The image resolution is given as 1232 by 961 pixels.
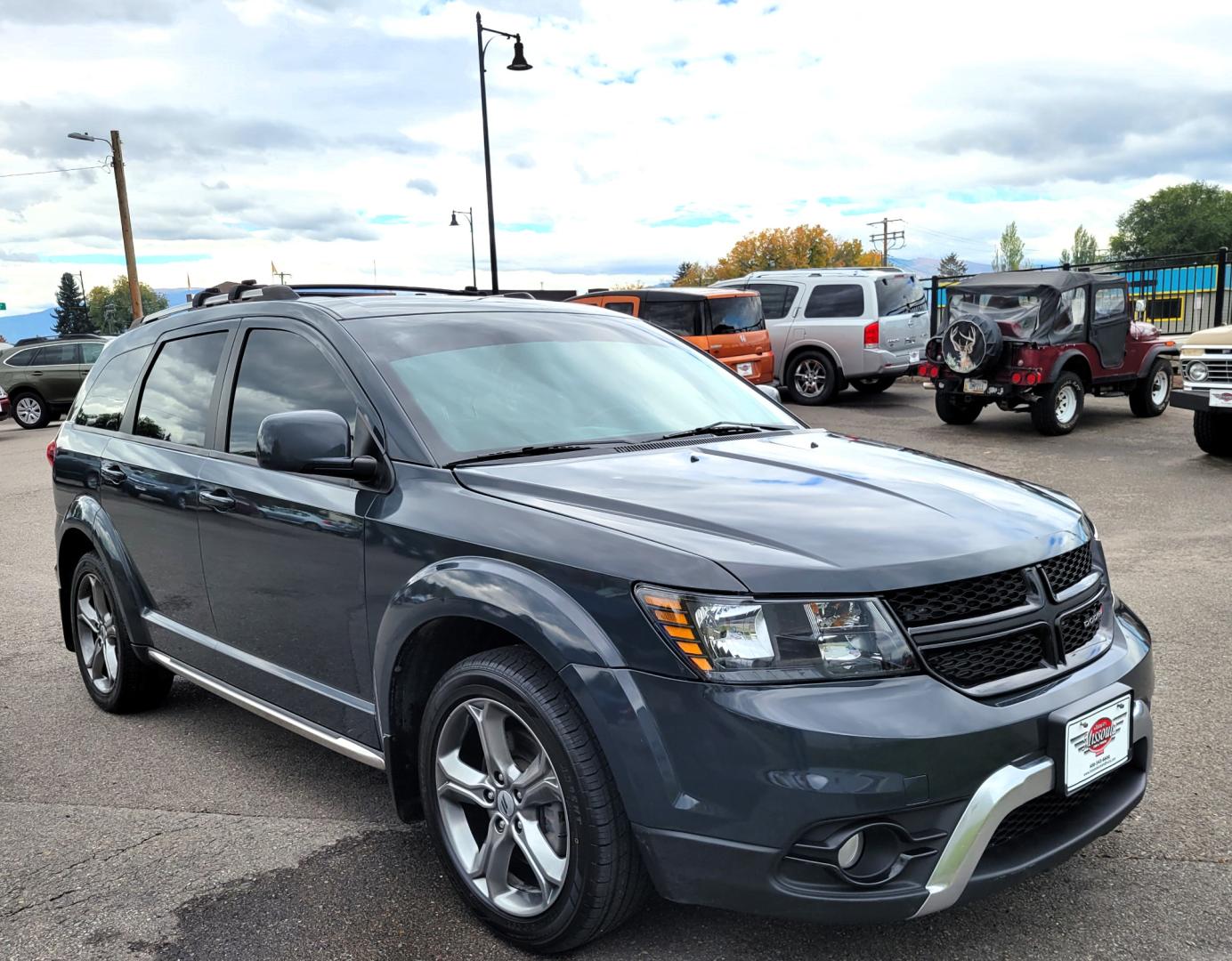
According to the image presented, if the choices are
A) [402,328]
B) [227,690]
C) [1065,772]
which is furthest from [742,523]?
[227,690]

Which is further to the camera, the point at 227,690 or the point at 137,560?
the point at 137,560

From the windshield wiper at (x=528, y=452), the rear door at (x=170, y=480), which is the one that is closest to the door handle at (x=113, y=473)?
the rear door at (x=170, y=480)

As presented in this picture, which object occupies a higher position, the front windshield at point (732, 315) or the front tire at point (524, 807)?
the front windshield at point (732, 315)

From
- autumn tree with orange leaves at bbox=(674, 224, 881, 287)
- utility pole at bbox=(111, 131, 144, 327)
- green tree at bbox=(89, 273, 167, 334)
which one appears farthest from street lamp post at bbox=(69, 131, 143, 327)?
green tree at bbox=(89, 273, 167, 334)

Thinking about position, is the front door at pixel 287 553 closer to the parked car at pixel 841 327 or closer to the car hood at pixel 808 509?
the car hood at pixel 808 509

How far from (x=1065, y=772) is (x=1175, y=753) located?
1.73 m

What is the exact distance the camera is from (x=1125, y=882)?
120 inches

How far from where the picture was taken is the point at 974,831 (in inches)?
93.3

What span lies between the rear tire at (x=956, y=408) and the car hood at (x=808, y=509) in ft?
37.9

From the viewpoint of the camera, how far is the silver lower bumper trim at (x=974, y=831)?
7.75 ft

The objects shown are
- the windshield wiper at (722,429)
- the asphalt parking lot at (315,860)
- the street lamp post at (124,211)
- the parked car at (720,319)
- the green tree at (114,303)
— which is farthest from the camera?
the green tree at (114,303)

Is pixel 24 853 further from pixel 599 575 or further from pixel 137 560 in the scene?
pixel 599 575

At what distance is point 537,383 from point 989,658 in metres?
1.71

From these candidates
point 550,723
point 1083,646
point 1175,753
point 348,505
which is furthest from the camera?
point 1175,753
